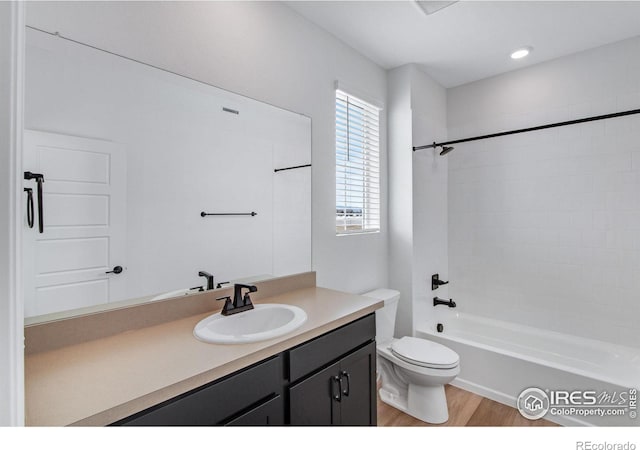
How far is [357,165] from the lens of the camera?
7.83ft

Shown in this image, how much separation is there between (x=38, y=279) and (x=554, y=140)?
332 cm

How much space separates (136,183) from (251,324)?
744 millimetres

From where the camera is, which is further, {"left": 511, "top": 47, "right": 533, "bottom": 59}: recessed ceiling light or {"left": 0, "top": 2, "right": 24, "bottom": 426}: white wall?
{"left": 511, "top": 47, "right": 533, "bottom": 59}: recessed ceiling light

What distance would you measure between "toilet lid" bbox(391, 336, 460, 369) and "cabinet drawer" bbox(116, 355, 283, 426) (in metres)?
1.17

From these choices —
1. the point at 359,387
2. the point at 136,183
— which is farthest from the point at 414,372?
the point at 136,183

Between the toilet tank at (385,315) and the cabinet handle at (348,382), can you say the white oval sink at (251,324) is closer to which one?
the cabinet handle at (348,382)

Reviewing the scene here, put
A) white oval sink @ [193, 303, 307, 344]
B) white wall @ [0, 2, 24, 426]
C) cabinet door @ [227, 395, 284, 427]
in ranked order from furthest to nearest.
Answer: white oval sink @ [193, 303, 307, 344] < cabinet door @ [227, 395, 284, 427] < white wall @ [0, 2, 24, 426]

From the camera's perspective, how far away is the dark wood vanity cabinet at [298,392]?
2.76 feet

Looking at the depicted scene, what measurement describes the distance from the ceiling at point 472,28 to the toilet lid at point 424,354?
2.12 m

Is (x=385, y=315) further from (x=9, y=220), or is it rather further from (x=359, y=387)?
(x=9, y=220)

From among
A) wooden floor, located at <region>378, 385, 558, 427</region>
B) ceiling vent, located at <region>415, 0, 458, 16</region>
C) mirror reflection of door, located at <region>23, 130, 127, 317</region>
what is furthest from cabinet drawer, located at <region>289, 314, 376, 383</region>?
ceiling vent, located at <region>415, 0, 458, 16</region>

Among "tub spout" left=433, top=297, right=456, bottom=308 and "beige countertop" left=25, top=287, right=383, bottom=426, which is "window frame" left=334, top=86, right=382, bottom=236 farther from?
"beige countertop" left=25, top=287, right=383, bottom=426

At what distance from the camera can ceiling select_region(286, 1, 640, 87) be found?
6.18 ft
